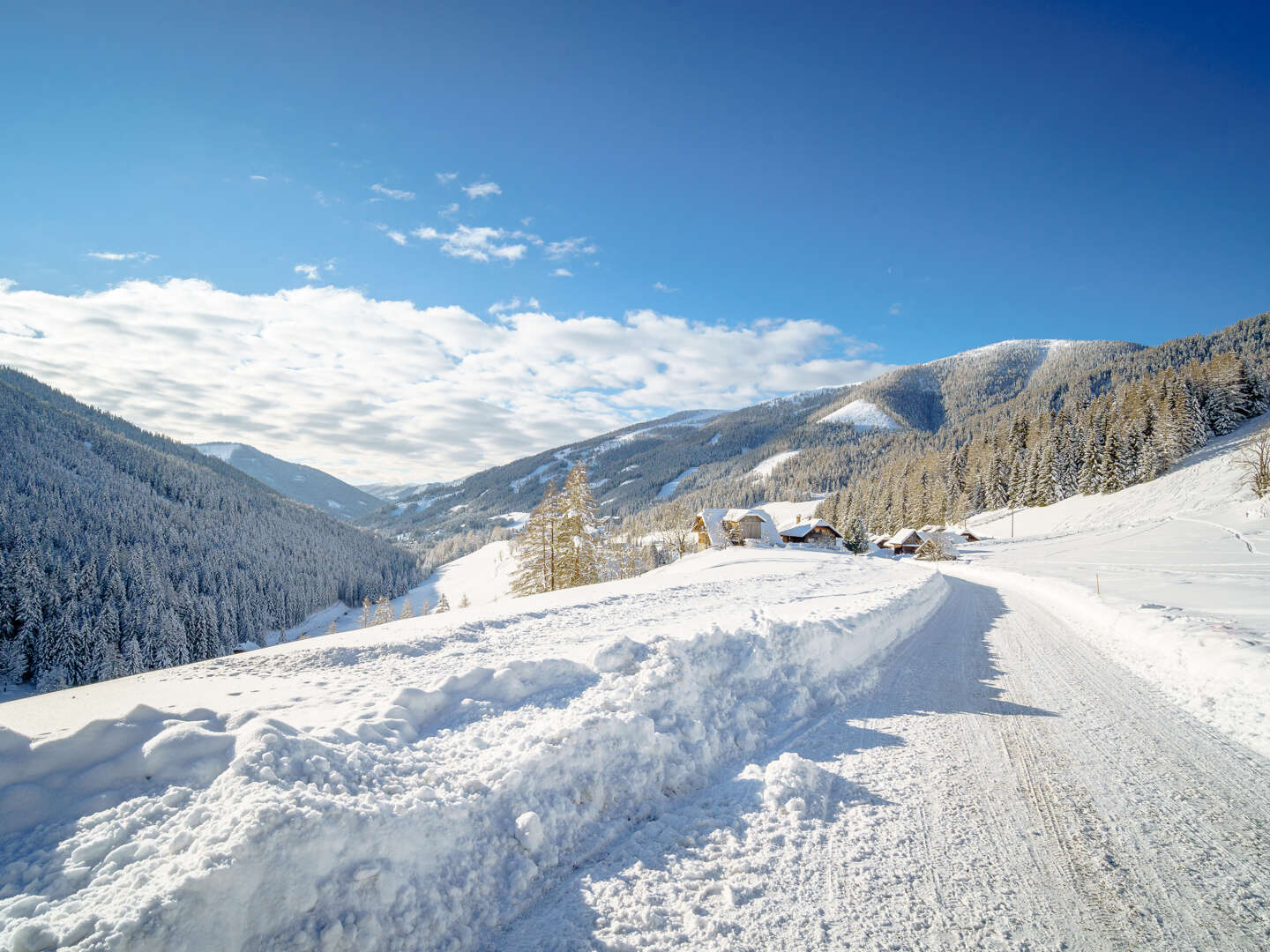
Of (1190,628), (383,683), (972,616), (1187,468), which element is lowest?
(972,616)

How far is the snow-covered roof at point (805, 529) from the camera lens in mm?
64875

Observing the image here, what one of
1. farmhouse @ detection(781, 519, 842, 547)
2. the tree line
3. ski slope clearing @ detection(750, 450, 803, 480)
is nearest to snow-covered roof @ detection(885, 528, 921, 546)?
the tree line

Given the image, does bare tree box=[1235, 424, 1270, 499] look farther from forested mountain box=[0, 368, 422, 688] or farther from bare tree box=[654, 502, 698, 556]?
forested mountain box=[0, 368, 422, 688]

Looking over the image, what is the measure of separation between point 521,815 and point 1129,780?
246 inches

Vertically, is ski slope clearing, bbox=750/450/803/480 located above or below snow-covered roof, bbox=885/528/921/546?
above

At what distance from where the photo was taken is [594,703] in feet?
19.0

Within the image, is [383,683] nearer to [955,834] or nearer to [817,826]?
[817,826]

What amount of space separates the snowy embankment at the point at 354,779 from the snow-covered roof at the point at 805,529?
60130 mm

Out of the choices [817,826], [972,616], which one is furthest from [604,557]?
[817,826]

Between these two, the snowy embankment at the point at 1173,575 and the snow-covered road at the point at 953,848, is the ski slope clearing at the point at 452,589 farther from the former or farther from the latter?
the snow-covered road at the point at 953,848

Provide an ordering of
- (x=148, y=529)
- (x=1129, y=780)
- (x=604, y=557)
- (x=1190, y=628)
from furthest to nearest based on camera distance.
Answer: (x=148, y=529) → (x=604, y=557) → (x=1190, y=628) → (x=1129, y=780)

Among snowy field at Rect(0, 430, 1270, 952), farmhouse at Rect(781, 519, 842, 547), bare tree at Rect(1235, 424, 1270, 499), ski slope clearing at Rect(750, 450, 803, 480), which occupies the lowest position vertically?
farmhouse at Rect(781, 519, 842, 547)

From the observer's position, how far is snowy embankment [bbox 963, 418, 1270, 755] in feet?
24.3

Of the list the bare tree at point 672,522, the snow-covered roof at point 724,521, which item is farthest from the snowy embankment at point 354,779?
→ the bare tree at point 672,522
